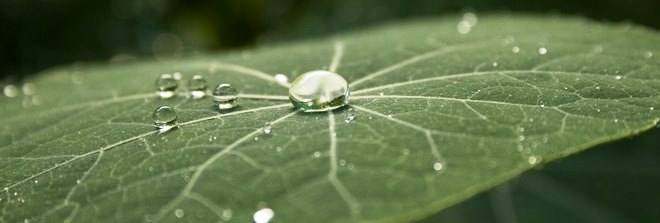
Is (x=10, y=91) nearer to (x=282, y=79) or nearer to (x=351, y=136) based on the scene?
(x=282, y=79)

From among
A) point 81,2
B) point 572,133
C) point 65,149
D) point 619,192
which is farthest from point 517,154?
point 81,2

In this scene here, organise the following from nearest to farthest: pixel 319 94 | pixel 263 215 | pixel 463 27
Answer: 1. pixel 263 215
2. pixel 319 94
3. pixel 463 27

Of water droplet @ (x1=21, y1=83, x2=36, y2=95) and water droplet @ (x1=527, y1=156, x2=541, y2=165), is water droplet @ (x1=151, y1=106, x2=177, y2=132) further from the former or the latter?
water droplet @ (x1=21, y1=83, x2=36, y2=95)

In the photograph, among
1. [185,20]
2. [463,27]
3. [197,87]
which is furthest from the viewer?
[185,20]

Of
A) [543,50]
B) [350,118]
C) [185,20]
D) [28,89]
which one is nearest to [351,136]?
[350,118]

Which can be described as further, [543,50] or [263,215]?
[543,50]

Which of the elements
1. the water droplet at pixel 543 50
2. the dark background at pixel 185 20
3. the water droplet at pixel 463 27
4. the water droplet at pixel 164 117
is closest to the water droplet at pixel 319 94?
the water droplet at pixel 164 117

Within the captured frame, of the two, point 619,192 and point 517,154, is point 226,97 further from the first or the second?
point 619,192
